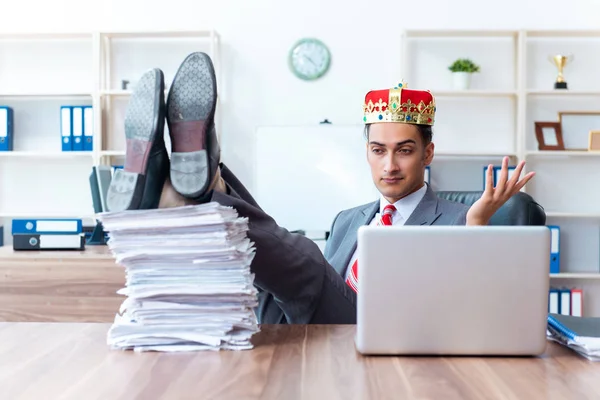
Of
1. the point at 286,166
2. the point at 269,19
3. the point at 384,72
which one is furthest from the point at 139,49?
the point at 384,72

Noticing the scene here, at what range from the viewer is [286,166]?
4105 millimetres

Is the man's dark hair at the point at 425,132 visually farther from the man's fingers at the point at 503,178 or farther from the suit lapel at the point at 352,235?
the man's fingers at the point at 503,178

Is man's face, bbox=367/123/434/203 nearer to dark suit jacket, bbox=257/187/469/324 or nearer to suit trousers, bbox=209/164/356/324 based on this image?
dark suit jacket, bbox=257/187/469/324

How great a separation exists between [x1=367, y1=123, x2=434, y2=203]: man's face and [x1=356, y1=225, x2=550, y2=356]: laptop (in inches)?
41.0

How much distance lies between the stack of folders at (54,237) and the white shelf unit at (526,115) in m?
2.20

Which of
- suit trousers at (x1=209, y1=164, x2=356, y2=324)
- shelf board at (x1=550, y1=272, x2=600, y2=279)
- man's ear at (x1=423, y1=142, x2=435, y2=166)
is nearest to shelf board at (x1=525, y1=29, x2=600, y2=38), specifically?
shelf board at (x1=550, y1=272, x2=600, y2=279)

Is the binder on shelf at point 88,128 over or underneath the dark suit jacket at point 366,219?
over

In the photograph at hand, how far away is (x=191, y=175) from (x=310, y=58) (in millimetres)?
3247

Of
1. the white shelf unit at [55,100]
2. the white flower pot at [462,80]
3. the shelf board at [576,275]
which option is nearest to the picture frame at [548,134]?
the white flower pot at [462,80]

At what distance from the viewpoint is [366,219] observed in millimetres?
2244

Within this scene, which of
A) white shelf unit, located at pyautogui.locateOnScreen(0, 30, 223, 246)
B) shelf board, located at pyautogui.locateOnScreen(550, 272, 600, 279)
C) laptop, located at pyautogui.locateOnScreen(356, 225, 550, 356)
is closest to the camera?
laptop, located at pyautogui.locateOnScreen(356, 225, 550, 356)

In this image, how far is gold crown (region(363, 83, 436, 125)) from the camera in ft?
6.35

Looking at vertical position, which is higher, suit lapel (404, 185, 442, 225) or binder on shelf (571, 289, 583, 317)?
suit lapel (404, 185, 442, 225)

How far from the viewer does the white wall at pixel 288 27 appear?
4176mm
